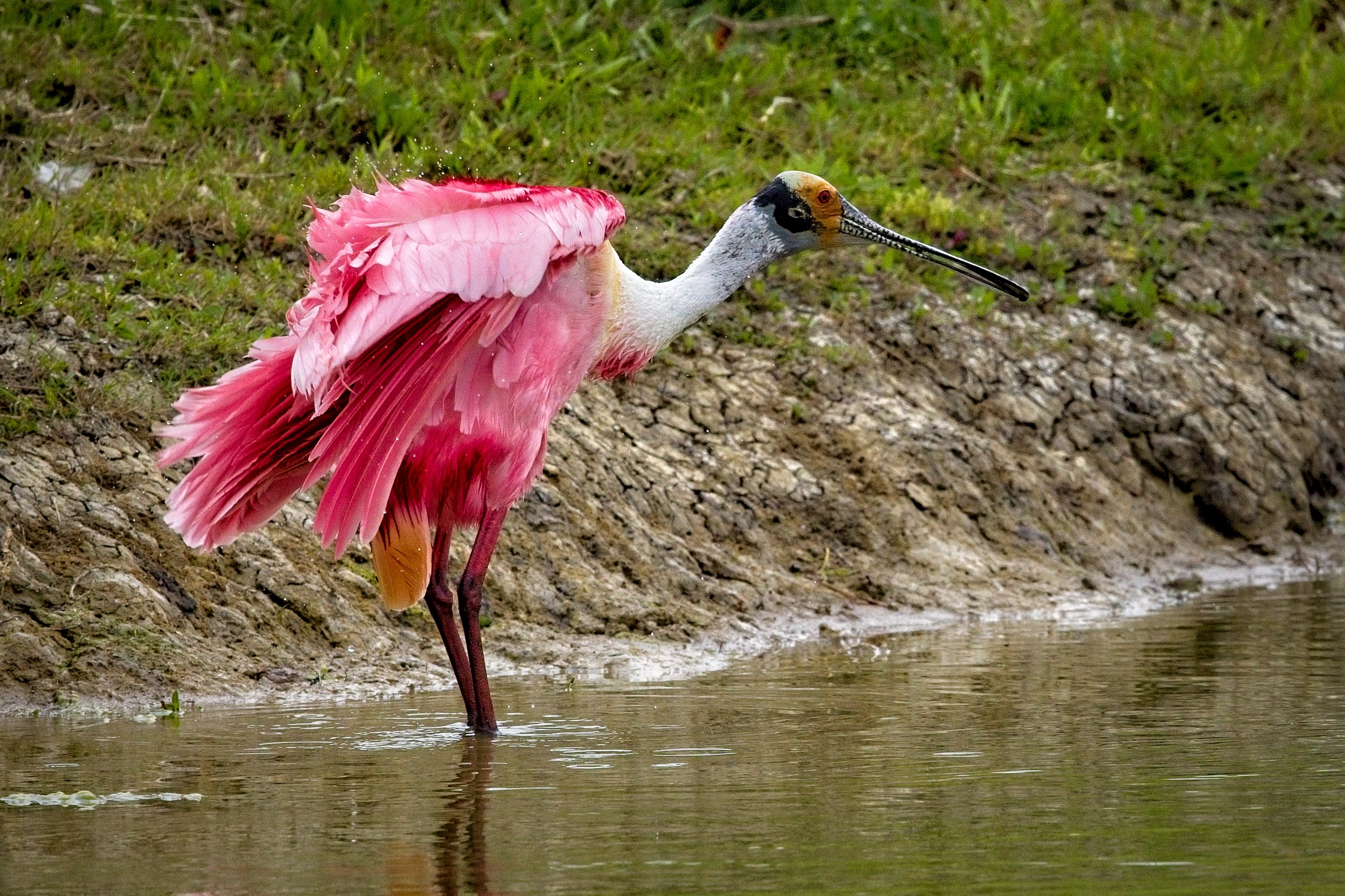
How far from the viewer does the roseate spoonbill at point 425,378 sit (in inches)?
225

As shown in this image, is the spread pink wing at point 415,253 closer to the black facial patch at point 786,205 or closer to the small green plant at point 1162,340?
the black facial patch at point 786,205

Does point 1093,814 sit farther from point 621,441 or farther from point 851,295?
point 851,295

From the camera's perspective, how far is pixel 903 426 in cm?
920

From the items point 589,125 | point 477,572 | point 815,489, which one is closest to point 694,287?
point 477,572

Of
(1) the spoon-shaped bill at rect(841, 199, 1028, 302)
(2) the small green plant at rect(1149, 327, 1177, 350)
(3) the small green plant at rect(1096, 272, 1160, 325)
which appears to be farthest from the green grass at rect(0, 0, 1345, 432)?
(1) the spoon-shaped bill at rect(841, 199, 1028, 302)

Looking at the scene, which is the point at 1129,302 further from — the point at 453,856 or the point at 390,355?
the point at 453,856

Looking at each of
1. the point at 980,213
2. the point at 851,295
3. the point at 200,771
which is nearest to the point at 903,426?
the point at 851,295

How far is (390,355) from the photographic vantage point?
19.0 ft

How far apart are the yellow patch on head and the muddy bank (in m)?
1.54

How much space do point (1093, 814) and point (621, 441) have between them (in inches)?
168

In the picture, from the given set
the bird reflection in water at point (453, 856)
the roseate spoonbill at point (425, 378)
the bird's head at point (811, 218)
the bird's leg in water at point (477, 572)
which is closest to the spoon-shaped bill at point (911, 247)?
the bird's head at point (811, 218)

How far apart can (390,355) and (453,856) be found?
202 centimetres

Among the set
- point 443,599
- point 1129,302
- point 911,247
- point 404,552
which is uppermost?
point 1129,302

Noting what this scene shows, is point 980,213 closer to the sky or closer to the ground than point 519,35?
closer to the ground
